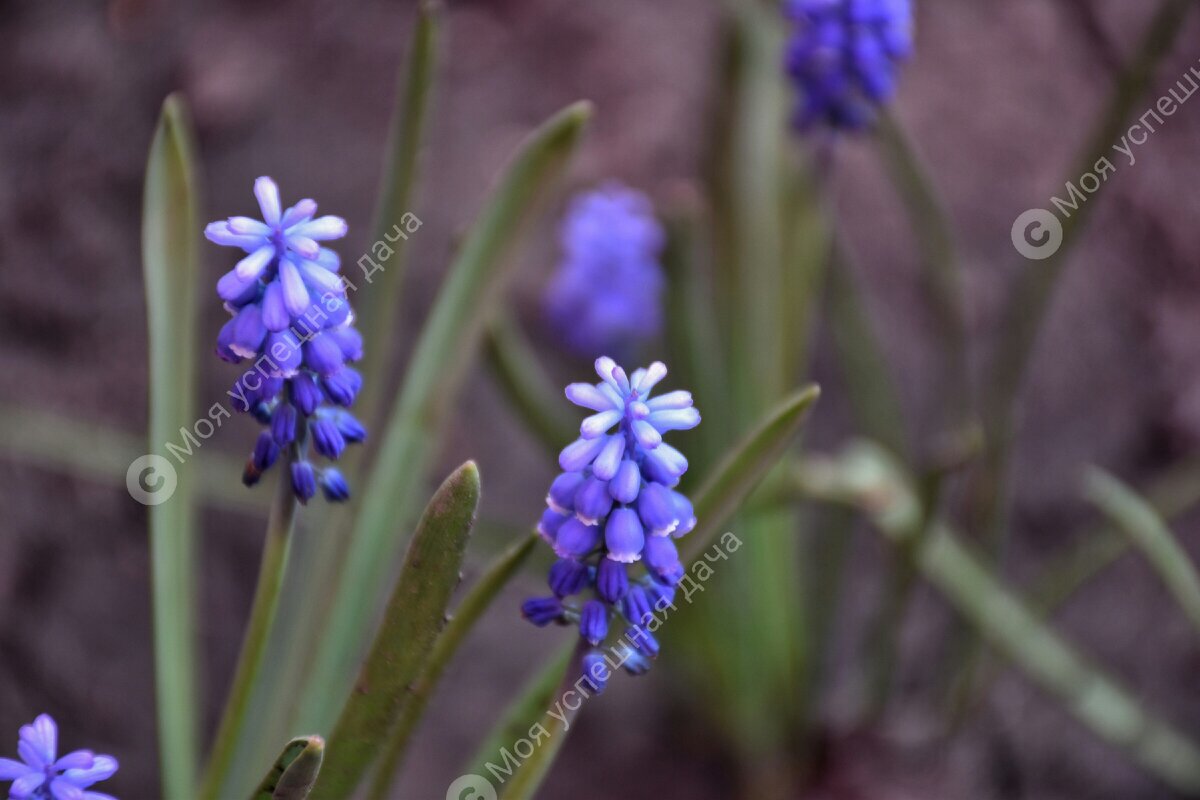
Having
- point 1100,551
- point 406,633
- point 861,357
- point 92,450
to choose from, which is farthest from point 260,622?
point 1100,551

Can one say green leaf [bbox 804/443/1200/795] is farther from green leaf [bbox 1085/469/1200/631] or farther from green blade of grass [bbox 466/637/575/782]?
green blade of grass [bbox 466/637/575/782]

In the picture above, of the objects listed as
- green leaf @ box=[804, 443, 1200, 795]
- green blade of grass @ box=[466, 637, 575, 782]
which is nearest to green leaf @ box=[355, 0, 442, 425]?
green blade of grass @ box=[466, 637, 575, 782]

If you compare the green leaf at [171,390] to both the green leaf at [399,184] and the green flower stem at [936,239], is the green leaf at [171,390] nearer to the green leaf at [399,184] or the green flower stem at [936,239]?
the green leaf at [399,184]

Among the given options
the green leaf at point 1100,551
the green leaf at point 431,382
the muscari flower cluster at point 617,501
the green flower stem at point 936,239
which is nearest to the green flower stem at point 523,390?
the green leaf at point 431,382

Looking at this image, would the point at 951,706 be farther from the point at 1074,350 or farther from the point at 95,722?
the point at 95,722

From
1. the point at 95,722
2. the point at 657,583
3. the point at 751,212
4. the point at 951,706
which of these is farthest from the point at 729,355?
the point at 95,722

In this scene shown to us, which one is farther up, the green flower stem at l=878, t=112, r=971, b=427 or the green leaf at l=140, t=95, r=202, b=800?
the green flower stem at l=878, t=112, r=971, b=427
